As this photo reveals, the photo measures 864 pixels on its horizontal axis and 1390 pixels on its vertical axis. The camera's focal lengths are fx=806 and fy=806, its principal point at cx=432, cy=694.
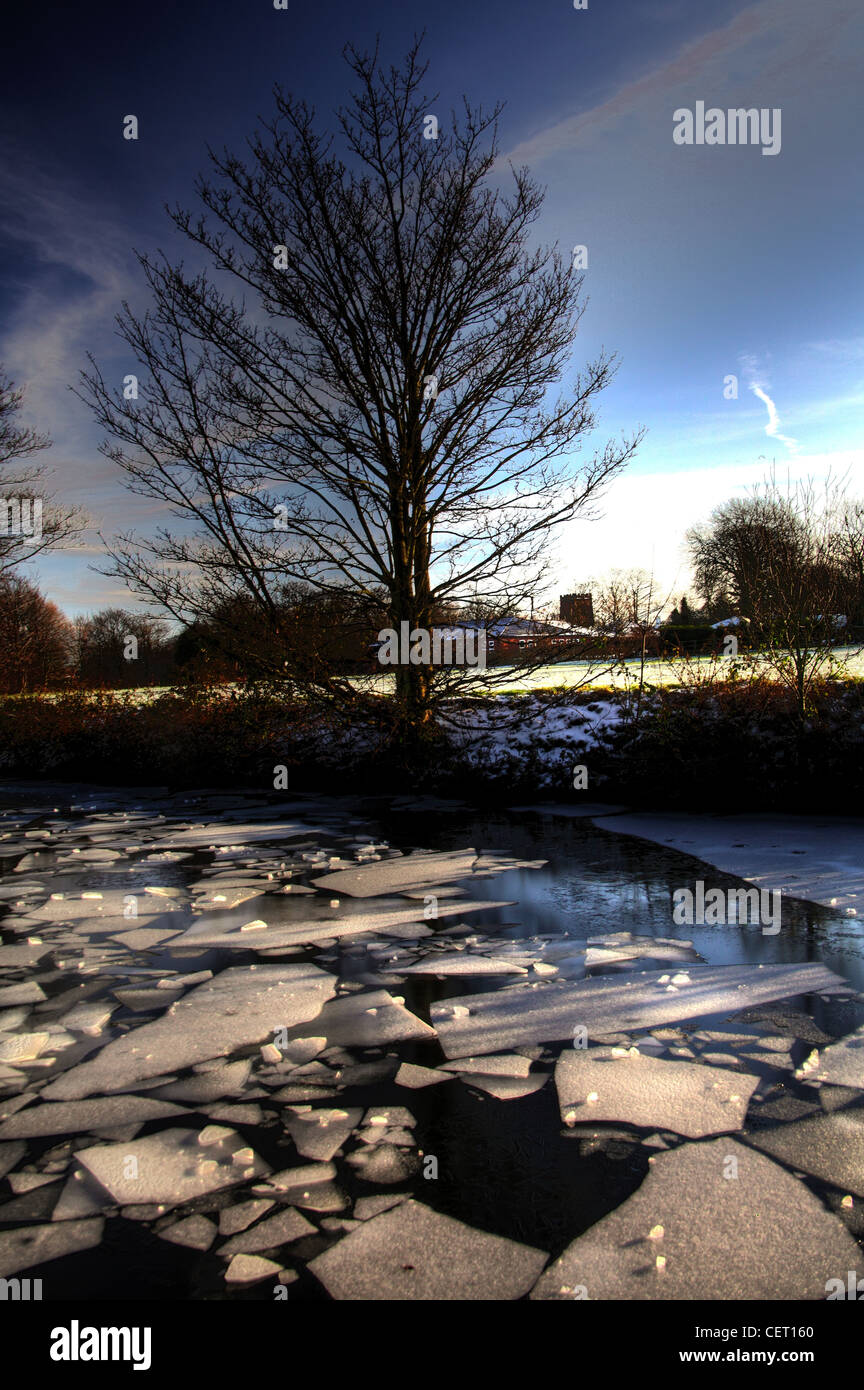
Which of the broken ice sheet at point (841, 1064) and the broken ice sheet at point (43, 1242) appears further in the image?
the broken ice sheet at point (841, 1064)

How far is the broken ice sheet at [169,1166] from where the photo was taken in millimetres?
2516

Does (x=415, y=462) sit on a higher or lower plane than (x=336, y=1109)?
higher

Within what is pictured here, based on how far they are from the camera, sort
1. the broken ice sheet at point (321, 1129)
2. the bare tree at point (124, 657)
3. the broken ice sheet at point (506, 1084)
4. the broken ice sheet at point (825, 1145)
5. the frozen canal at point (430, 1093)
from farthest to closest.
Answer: the bare tree at point (124, 657), the broken ice sheet at point (506, 1084), the broken ice sheet at point (321, 1129), the broken ice sheet at point (825, 1145), the frozen canal at point (430, 1093)

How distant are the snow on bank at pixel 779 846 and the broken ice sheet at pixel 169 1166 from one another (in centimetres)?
407

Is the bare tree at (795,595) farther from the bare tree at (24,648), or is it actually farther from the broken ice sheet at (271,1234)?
the bare tree at (24,648)

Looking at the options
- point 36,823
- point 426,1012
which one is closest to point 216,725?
point 36,823

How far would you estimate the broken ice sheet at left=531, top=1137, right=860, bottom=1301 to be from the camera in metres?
2.06

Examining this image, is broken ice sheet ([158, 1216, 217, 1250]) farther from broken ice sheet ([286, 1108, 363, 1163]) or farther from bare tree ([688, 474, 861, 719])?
bare tree ([688, 474, 861, 719])

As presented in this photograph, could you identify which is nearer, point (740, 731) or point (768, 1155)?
point (768, 1155)

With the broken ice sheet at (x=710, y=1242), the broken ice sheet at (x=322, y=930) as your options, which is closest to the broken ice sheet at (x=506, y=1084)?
the broken ice sheet at (x=710, y=1242)

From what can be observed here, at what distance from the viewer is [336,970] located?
440 cm
